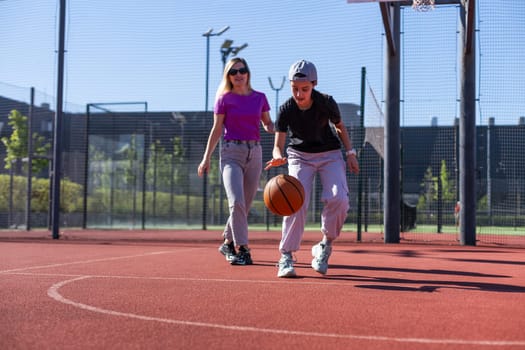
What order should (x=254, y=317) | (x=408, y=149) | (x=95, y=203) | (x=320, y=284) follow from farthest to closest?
(x=408, y=149), (x=95, y=203), (x=320, y=284), (x=254, y=317)

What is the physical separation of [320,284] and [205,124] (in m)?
15.8

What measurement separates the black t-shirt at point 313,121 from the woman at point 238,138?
89 centimetres

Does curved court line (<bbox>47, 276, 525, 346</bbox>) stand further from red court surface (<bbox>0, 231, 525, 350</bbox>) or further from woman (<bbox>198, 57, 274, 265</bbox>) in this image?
woman (<bbox>198, 57, 274, 265</bbox>)

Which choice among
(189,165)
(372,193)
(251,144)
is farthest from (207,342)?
(372,193)

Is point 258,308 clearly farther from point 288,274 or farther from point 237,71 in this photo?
point 237,71

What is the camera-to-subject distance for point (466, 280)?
502cm

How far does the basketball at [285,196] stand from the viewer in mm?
4949

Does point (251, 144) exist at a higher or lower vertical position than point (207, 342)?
higher

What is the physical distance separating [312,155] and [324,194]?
37cm

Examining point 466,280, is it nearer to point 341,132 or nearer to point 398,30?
point 341,132

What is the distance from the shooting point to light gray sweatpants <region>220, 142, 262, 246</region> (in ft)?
19.8

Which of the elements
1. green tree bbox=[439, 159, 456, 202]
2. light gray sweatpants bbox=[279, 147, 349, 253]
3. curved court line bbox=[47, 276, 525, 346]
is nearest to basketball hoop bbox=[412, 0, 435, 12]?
light gray sweatpants bbox=[279, 147, 349, 253]

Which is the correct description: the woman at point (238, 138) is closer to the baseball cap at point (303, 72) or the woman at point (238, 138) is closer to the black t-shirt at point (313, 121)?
the black t-shirt at point (313, 121)

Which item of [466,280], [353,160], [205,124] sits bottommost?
[466,280]
